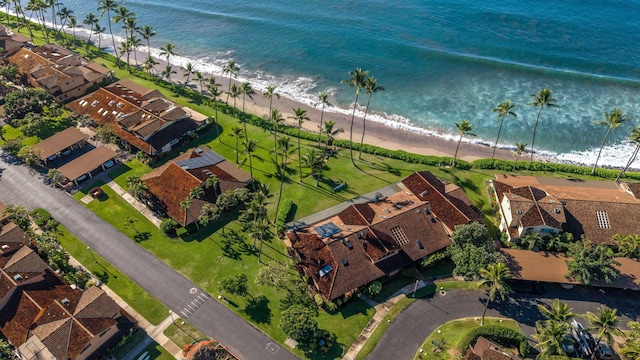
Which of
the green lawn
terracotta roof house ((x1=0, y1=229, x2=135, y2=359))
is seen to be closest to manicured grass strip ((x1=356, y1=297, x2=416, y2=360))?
the green lawn

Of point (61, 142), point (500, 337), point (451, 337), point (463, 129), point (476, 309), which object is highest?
point (463, 129)

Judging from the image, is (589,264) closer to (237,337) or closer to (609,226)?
(609,226)

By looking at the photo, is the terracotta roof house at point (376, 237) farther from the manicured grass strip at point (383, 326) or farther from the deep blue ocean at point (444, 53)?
the deep blue ocean at point (444, 53)

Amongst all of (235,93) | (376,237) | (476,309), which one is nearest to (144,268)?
(376,237)

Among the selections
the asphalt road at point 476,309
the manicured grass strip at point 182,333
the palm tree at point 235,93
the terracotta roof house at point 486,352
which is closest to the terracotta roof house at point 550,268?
the asphalt road at point 476,309

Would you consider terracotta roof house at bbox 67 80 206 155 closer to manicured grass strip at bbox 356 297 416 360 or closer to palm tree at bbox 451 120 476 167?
manicured grass strip at bbox 356 297 416 360

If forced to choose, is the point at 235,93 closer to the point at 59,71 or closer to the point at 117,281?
the point at 117,281
